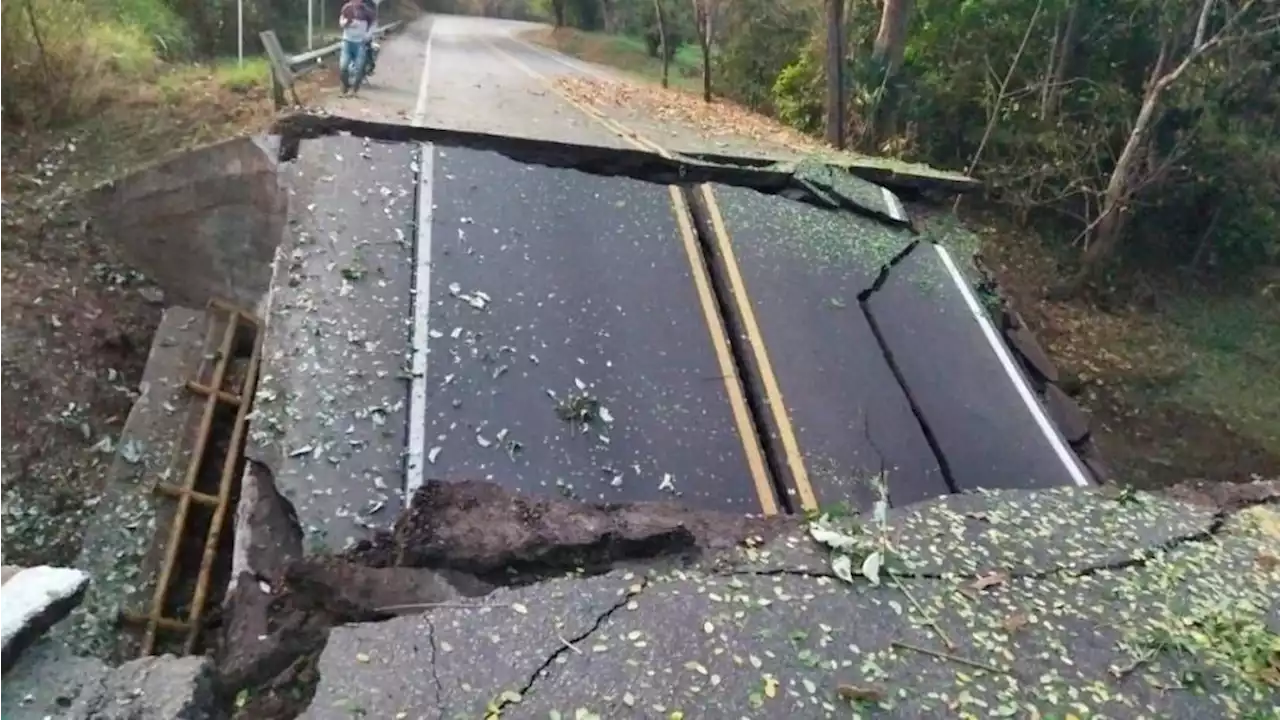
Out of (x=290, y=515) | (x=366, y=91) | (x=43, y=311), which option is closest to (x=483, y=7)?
(x=366, y=91)

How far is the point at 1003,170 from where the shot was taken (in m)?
15.1

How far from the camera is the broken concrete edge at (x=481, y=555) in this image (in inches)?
137

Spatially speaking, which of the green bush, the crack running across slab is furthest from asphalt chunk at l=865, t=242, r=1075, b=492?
the green bush

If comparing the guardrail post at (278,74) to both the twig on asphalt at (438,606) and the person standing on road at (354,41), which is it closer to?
the person standing on road at (354,41)

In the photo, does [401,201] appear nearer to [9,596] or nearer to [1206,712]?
[9,596]

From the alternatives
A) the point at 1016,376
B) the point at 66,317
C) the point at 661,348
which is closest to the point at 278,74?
the point at 66,317

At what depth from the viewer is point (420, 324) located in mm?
5656

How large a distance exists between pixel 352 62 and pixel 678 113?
4285mm

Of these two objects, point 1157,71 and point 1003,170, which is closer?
point 1157,71

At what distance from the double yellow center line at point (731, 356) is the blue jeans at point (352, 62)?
6.06 metres

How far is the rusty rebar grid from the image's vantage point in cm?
593

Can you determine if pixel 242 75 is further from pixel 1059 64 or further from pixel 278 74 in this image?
pixel 1059 64

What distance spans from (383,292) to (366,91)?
8775 millimetres

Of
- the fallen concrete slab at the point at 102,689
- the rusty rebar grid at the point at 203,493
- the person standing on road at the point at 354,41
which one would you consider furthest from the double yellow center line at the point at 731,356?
the person standing on road at the point at 354,41
